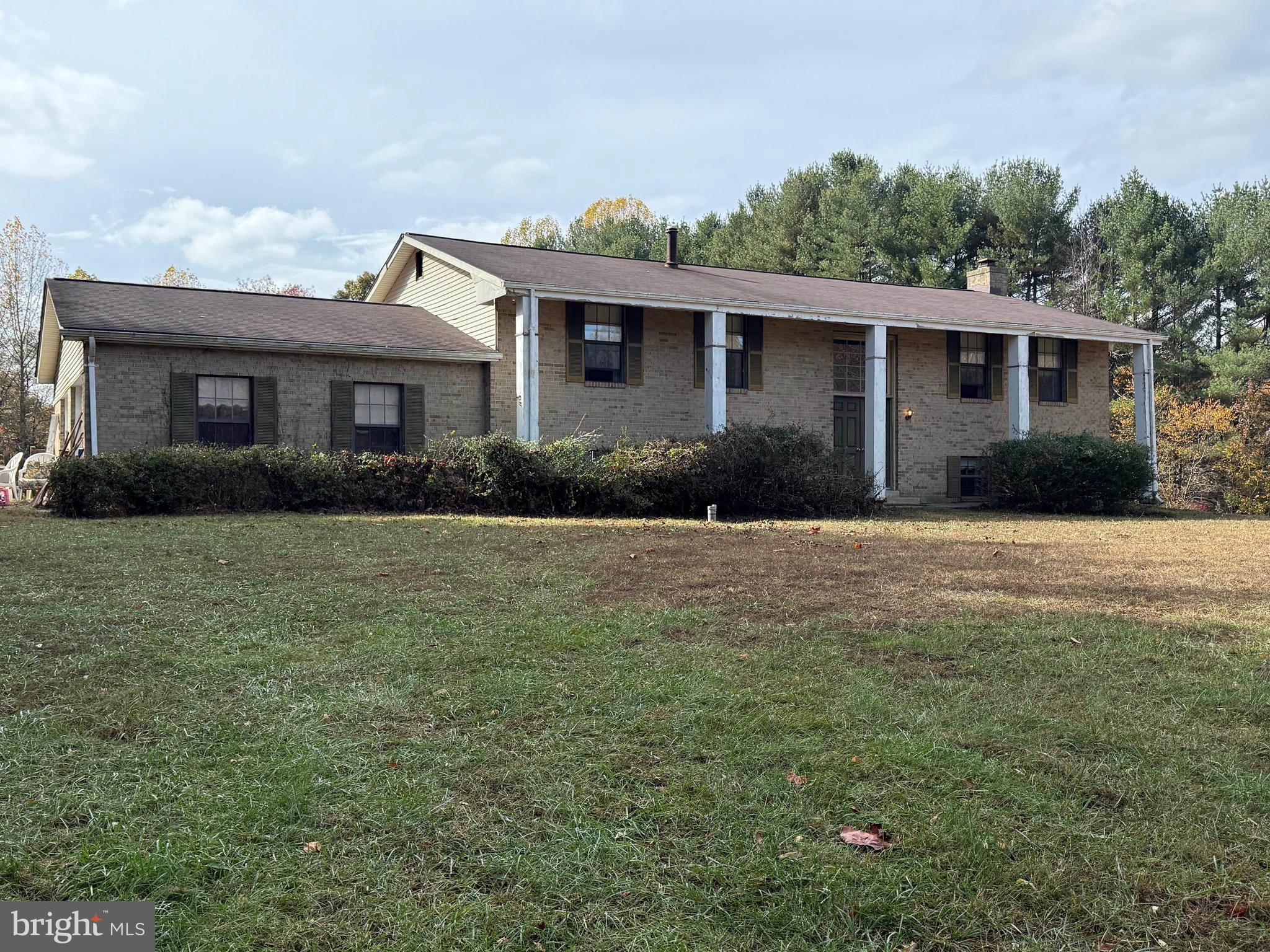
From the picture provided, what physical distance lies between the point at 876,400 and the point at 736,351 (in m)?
3.04

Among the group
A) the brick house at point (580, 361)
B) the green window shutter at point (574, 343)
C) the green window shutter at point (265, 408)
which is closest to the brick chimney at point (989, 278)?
the brick house at point (580, 361)

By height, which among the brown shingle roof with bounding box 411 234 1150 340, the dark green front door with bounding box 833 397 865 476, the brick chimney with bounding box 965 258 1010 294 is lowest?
the dark green front door with bounding box 833 397 865 476

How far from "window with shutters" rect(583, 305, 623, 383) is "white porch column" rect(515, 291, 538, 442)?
6.31 ft

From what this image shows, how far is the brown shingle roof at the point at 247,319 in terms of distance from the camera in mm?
15148

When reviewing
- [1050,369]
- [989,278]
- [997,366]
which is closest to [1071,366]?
[1050,369]

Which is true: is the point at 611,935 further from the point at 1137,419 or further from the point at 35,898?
the point at 1137,419

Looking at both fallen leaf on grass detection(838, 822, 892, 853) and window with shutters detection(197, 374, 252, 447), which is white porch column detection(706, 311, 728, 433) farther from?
fallen leaf on grass detection(838, 822, 892, 853)

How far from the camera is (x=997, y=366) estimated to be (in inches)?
861

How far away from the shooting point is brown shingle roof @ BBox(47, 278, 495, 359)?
596 inches

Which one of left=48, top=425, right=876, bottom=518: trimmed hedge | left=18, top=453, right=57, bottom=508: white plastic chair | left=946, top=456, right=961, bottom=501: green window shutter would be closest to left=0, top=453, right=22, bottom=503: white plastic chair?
left=18, top=453, right=57, bottom=508: white plastic chair

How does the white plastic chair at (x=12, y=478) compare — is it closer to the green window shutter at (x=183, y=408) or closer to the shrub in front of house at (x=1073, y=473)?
the green window shutter at (x=183, y=408)

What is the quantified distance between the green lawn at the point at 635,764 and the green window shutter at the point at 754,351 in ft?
41.9

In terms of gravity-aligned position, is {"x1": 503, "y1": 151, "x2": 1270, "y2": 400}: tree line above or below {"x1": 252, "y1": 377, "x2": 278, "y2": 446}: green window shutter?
above

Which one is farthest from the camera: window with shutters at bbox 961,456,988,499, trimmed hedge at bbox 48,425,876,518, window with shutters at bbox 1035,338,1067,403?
window with shutters at bbox 1035,338,1067,403
